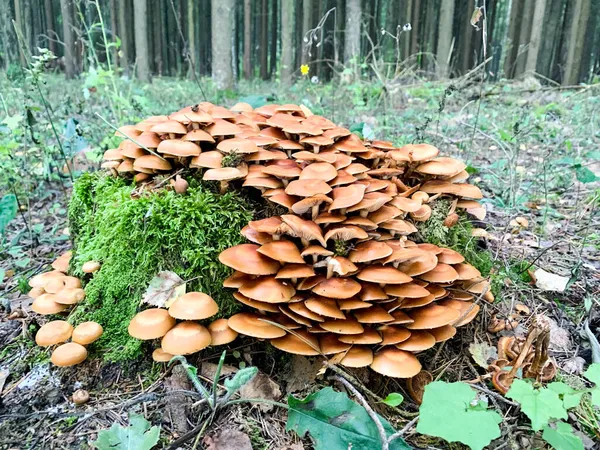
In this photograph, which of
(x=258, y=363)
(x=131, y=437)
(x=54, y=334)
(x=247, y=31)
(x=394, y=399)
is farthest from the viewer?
(x=247, y=31)

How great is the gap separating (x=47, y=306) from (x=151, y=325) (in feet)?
2.97

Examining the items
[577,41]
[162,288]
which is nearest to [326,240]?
[162,288]

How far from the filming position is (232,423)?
88.9 inches

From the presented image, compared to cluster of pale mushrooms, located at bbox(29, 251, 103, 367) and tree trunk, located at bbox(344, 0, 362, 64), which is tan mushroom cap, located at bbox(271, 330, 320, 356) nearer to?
cluster of pale mushrooms, located at bbox(29, 251, 103, 367)

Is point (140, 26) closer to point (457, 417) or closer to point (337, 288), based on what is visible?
point (337, 288)

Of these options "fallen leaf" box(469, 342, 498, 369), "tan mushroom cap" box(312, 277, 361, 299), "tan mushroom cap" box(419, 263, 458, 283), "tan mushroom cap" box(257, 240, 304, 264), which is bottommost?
"fallen leaf" box(469, 342, 498, 369)

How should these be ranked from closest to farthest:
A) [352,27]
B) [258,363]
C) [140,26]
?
[258,363], [352,27], [140,26]

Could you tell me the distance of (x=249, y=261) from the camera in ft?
7.89

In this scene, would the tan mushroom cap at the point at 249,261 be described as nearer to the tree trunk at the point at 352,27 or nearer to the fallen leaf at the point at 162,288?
the fallen leaf at the point at 162,288

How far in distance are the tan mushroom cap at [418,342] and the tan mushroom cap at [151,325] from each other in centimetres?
131

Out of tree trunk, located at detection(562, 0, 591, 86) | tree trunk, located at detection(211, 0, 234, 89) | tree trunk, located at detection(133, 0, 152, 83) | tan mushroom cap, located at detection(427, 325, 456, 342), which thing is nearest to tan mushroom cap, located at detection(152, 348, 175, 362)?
tan mushroom cap, located at detection(427, 325, 456, 342)

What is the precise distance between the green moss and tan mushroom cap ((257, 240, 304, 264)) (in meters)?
1.10

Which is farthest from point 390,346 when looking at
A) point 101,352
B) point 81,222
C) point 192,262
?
point 81,222

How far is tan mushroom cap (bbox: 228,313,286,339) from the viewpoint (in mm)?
2301
